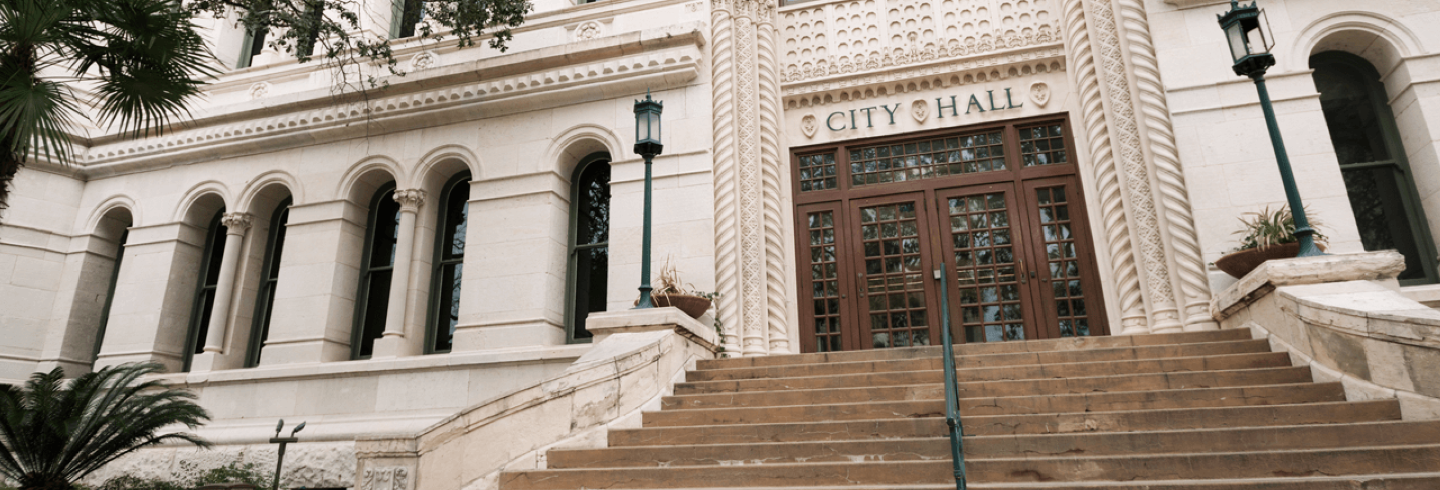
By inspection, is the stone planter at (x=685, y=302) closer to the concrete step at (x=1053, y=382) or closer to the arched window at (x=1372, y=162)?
the concrete step at (x=1053, y=382)

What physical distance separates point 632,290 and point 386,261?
15.5ft

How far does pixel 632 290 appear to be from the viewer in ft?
→ 33.4

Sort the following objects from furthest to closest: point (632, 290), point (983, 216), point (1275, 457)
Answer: point (983, 216), point (632, 290), point (1275, 457)

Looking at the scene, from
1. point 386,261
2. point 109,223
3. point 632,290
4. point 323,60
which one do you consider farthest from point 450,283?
point 109,223

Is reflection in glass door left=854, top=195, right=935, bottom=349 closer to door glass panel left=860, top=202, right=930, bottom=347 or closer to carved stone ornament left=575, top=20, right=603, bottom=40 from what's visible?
door glass panel left=860, top=202, right=930, bottom=347

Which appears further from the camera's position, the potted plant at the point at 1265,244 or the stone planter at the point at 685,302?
the stone planter at the point at 685,302

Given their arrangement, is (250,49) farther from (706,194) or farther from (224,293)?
(706,194)

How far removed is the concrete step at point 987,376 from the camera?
6.78 metres

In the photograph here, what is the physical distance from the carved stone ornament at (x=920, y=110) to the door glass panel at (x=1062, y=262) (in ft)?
6.33

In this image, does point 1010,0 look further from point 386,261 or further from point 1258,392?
point 386,261

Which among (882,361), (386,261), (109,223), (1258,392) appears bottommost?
(1258,392)

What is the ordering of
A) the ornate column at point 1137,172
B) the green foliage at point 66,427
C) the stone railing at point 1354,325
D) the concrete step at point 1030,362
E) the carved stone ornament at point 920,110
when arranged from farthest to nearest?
the carved stone ornament at point 920,110, the ornate column at point 1137,172, the green foliage at point 66,427, the concrete step at point 1030,362, the stone railing at point 1354,325

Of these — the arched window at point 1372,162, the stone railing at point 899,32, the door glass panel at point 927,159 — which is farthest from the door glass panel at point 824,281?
the arched window at point 1372,162

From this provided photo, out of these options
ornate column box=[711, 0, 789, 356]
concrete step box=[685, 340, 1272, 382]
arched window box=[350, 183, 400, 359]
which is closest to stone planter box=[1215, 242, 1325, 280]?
concrete step box=[685, 340, 1272, 382]
